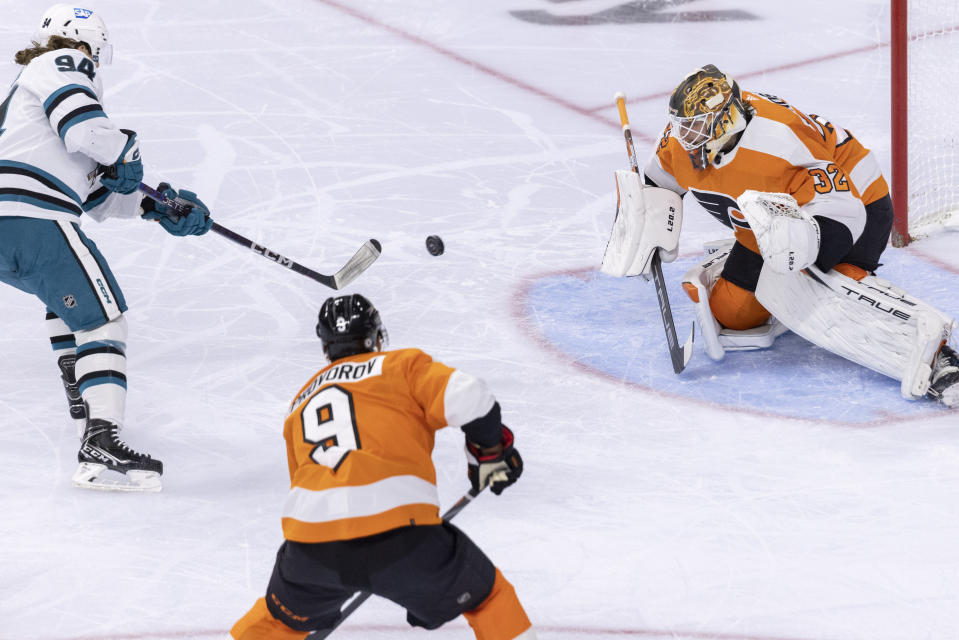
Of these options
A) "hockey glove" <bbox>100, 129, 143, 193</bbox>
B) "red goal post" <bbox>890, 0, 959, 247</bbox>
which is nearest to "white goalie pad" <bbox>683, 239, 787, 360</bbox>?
"red goal post" <bbox>890, 0, 959, 247</bbox>

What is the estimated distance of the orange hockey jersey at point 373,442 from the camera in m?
2.17

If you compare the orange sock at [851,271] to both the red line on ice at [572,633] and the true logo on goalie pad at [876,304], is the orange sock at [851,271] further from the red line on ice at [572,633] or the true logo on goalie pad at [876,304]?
the red line on ice at [572,633]

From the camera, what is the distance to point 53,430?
367cm

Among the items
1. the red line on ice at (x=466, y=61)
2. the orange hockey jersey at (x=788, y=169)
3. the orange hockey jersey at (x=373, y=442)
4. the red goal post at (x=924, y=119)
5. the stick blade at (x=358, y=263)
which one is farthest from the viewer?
the red line on ice at (x=466, y=61)

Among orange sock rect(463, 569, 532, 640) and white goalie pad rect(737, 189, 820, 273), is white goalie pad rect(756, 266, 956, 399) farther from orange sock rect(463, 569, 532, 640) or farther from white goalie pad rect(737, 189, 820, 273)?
orange sock rect(463, 569, 532, 640)

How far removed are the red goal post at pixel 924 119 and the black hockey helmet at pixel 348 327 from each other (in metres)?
2.92

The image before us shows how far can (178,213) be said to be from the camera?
3.83 meters

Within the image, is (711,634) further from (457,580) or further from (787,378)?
(787,378)

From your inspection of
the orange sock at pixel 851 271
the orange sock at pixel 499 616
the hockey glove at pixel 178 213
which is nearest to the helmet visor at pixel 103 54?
the hockey glove at pixel 178 213

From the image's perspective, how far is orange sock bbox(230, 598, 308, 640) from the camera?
2271 millimetres

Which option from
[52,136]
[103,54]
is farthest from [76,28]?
[52,136]

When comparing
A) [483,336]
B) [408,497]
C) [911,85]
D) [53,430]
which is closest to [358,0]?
[911,85]

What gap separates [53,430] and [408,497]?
6.04 ft

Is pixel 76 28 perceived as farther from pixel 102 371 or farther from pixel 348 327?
pixel 348 327
